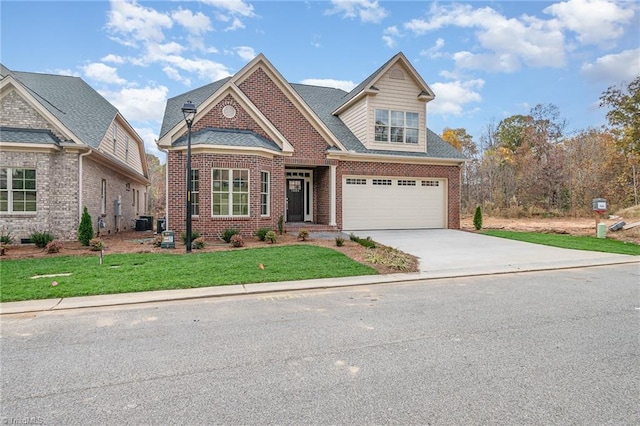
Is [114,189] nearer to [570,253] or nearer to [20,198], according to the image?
[20,198]

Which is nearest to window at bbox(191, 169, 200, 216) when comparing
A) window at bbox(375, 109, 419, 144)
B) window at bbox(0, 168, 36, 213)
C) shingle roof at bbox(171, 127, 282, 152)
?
shingle roof at bbox(171, 127, 282, 152)

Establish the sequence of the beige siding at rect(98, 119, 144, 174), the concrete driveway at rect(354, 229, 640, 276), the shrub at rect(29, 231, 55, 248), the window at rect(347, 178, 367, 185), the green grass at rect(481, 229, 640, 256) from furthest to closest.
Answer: the window at rect(347, 178, 367, 185)
the beige siding at rect(98, 119, 144, 174)
the green grass at rect(481, 229, 640, 256)
the shrub at rect(29, 231, 55, 248)
the concrete driveway at rect(354, 229, 640, 276)

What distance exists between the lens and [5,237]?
1201 cm

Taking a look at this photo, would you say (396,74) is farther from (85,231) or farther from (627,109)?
(85,231)

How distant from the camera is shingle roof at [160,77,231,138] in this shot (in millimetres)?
16108

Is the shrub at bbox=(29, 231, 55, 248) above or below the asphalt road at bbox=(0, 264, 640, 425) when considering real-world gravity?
above

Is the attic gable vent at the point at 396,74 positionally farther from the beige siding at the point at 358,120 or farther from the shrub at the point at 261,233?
the shrub at the point at 261,233

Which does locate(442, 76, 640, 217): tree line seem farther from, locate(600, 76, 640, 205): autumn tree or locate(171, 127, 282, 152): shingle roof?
locate(171, 127, 282, 152): shingle roof

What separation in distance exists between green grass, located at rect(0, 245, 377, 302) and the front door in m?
6.73

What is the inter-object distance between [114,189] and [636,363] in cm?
1966

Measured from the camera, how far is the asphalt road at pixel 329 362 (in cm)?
281

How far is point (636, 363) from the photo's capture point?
372 cm

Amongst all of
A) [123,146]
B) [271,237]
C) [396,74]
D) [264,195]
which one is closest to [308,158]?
[264,195]

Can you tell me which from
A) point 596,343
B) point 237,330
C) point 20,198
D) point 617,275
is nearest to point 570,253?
point 617,275
